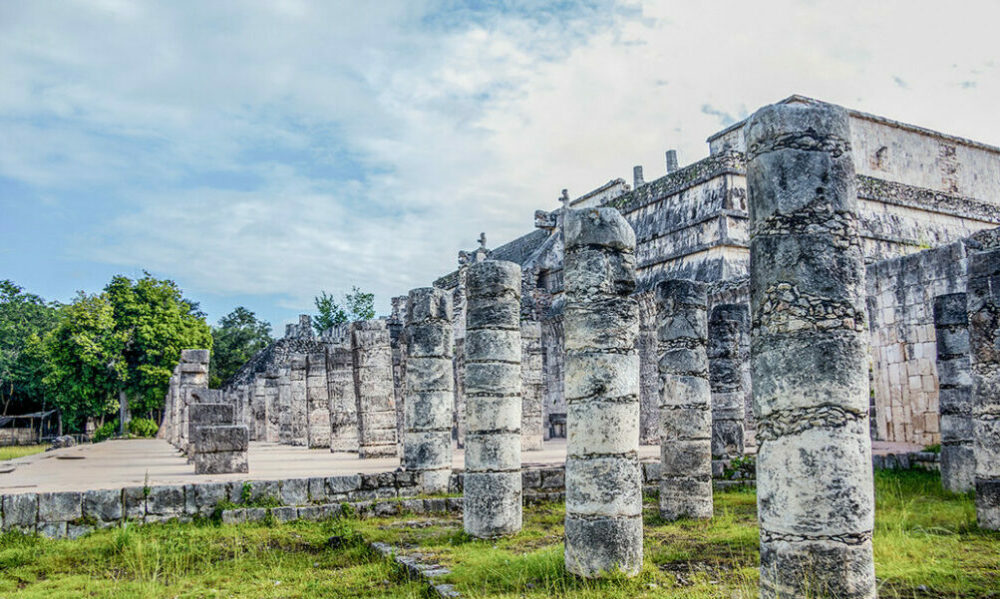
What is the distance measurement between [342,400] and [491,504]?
35.7ft

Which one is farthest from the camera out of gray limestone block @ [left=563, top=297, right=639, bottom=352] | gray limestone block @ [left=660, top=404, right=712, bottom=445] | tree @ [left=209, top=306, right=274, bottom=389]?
tree @ [left=209, top=306, right=274, bottom=389]

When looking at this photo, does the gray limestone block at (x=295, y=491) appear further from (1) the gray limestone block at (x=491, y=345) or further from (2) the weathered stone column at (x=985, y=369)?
(2) the weathered stone column at (x=985, y=369)

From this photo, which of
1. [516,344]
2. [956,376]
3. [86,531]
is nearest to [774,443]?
[516,344]

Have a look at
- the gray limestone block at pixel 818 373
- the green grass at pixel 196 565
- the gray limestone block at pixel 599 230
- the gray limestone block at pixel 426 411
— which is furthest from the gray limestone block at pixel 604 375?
the gray limestone block at pixel 426 411

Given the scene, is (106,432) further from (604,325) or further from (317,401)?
(604,325)

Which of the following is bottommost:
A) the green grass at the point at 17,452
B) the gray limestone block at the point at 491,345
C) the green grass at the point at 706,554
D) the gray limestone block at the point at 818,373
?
the green grass at the point at 17,452

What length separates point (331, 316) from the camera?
48125mm

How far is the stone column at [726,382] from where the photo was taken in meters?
13.6

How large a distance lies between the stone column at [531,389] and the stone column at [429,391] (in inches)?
222

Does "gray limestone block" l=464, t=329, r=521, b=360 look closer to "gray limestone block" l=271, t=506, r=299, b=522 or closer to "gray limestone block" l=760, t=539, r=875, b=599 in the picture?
"gray limestone block" l=271, t=506, r=299, b=522

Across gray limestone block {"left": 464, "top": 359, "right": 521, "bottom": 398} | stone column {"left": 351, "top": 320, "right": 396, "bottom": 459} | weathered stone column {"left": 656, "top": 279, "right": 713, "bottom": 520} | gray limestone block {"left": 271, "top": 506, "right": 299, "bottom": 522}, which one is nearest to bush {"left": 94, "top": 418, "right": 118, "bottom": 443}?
stone column {"left": 351, "top": 320, "right": 396, "bottom": 459}

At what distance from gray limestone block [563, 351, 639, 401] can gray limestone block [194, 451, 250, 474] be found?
26.7 ft

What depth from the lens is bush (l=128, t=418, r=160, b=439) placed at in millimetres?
34875

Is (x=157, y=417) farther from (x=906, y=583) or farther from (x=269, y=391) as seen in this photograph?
(x=906, y=583)
